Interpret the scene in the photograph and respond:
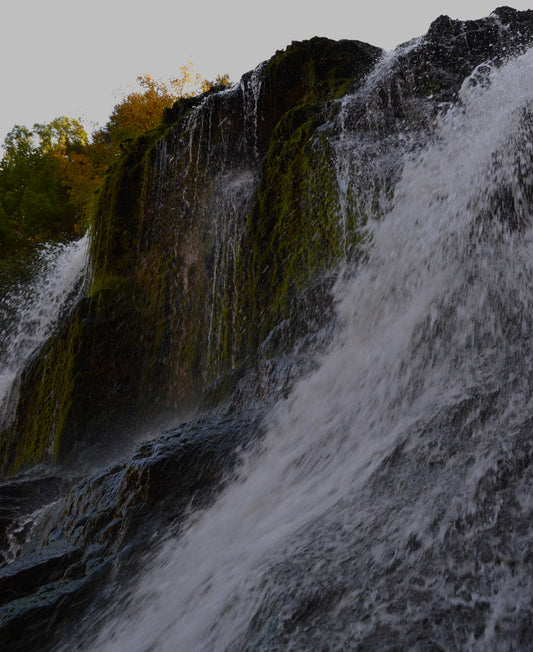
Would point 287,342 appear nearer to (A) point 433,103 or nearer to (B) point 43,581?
(B) point 43,581

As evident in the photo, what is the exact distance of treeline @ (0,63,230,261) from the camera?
19.3m

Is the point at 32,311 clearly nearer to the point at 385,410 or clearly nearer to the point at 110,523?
the point at 110,523

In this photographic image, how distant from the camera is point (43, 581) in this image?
356 centimetres

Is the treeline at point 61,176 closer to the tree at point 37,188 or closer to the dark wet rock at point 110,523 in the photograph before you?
the tree at point 37,188

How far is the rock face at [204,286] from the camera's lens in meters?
3.96

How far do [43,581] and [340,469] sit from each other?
197 cm

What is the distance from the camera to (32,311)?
11.5 metres

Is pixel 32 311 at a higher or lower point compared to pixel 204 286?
higher

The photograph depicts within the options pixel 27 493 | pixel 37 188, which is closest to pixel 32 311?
pixel 27 493

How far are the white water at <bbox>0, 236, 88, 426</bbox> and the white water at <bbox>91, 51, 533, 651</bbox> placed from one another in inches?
293

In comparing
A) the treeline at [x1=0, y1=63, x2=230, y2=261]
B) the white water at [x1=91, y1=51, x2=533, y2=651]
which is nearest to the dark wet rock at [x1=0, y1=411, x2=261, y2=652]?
the white water at [x1=91, y1=51, x2=533, y2=651]

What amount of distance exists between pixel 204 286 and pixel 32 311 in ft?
17.4

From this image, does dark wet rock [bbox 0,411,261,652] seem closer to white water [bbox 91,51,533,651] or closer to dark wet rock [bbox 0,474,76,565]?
white water [bbox 91,51,533,651]

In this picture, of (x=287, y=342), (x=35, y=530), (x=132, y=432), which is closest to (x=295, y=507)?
(x=287, y=342)
